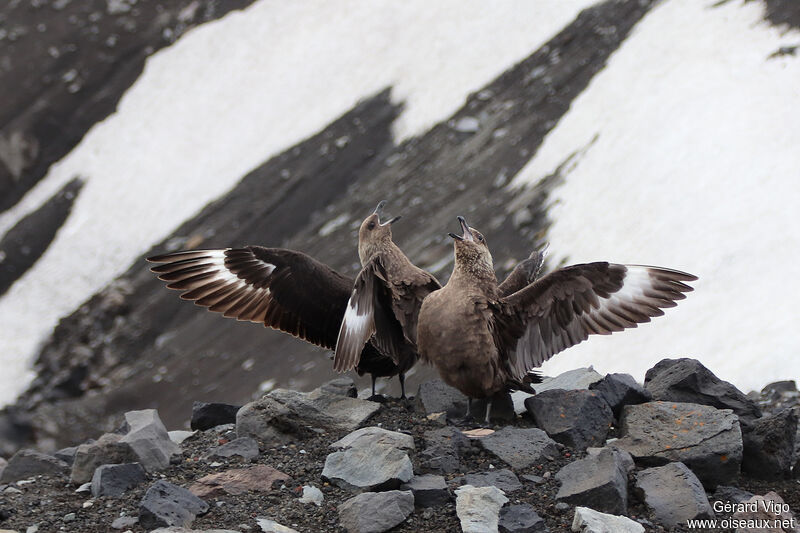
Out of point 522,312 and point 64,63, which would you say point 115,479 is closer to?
point 522,312

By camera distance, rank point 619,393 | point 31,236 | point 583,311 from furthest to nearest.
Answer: point 31,236
point 583,311
point 619,393

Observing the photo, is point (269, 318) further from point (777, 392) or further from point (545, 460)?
point (777, 392)

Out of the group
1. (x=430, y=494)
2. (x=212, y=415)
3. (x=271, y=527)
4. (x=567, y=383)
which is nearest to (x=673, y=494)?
(x=430, y=494)

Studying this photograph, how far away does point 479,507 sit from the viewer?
4867mm

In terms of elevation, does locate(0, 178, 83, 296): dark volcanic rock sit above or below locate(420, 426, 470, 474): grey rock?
above

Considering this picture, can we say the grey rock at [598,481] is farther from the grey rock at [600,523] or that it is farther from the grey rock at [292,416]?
the grey rock at [292,416]

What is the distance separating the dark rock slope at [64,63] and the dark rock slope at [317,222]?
19.7ft

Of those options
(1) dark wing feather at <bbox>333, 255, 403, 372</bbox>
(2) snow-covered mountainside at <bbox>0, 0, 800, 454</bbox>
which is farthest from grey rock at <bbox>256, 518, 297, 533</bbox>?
(2) snow-covered mountainside at <bbox>0, 0, 800, 454</bbox>

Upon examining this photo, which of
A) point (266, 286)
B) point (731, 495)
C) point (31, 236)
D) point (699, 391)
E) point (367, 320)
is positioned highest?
point (31, 236)

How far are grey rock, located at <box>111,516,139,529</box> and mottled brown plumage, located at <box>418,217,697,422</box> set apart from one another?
7.07 ft

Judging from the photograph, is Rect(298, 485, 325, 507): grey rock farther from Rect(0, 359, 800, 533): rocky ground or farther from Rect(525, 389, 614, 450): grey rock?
Rect(525, 389, 614, 450): grey rock

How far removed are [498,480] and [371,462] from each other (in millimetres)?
741

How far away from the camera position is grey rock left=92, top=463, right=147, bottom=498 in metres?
5.44

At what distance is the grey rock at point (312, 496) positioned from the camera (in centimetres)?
517
